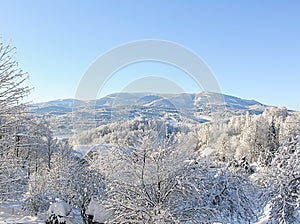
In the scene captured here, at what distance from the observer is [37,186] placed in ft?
60.1

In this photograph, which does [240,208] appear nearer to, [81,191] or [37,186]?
[81,191]

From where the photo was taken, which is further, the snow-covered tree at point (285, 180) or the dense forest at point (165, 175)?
the dense forest at point (165, 175)

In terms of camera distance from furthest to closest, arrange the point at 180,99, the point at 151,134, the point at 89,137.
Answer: the point at 89,137 < the point at 180,99 < the point at 151,134

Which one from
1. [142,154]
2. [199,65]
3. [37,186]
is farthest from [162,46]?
[37,186]

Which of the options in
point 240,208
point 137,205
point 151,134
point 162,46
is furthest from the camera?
point 162,46

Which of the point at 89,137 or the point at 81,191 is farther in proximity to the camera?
the point at 89,137

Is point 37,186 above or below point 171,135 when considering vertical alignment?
below

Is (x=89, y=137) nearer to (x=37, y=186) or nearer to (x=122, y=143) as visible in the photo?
(x=37, y=186)

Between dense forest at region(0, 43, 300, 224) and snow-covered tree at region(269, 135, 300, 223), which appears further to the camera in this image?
dense forest at region(0, 43, 300, 224)

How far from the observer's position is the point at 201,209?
8.34 meters

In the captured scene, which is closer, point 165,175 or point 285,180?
point 285,180

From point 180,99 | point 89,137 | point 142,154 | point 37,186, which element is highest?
point 180,99

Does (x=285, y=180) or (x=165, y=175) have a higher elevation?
(x=285, y=180)

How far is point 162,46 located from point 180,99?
34.2ft
